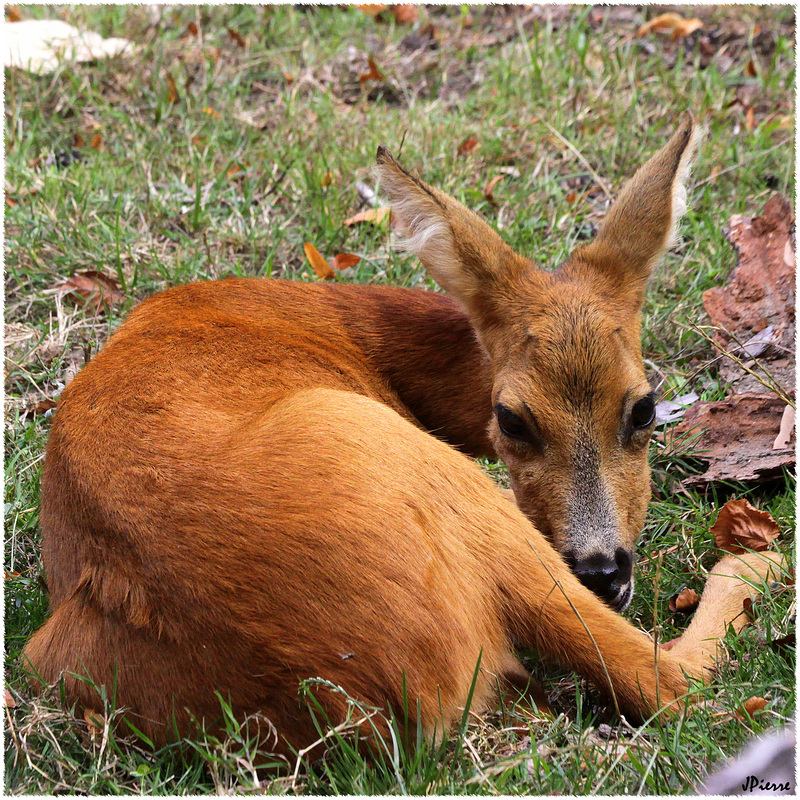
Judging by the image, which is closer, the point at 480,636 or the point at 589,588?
the point at 480,636

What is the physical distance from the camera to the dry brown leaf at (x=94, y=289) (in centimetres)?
549

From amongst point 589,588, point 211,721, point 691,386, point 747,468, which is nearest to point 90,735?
point 211,721

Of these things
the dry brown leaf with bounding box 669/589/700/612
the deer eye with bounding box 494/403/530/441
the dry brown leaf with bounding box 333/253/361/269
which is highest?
the dry brown leaf with bounding box 333/253/361/269

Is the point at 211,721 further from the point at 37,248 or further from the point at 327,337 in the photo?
the point at 37,248

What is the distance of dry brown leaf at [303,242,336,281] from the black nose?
2.74 meters

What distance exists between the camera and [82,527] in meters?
3.10

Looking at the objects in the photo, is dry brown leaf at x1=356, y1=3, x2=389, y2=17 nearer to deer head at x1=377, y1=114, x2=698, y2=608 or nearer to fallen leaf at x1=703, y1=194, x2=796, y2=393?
fallen leaf at x1=703, y1=194, x2=796, y2=393

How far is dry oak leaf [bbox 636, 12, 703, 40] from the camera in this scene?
7512mm

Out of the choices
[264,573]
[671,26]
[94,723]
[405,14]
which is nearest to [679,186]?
[264,573]

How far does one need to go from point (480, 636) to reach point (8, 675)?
1.75 meters

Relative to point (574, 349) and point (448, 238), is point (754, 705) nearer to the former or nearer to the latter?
point (574, 349)

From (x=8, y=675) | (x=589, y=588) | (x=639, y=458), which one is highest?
(x=639, y=458)
